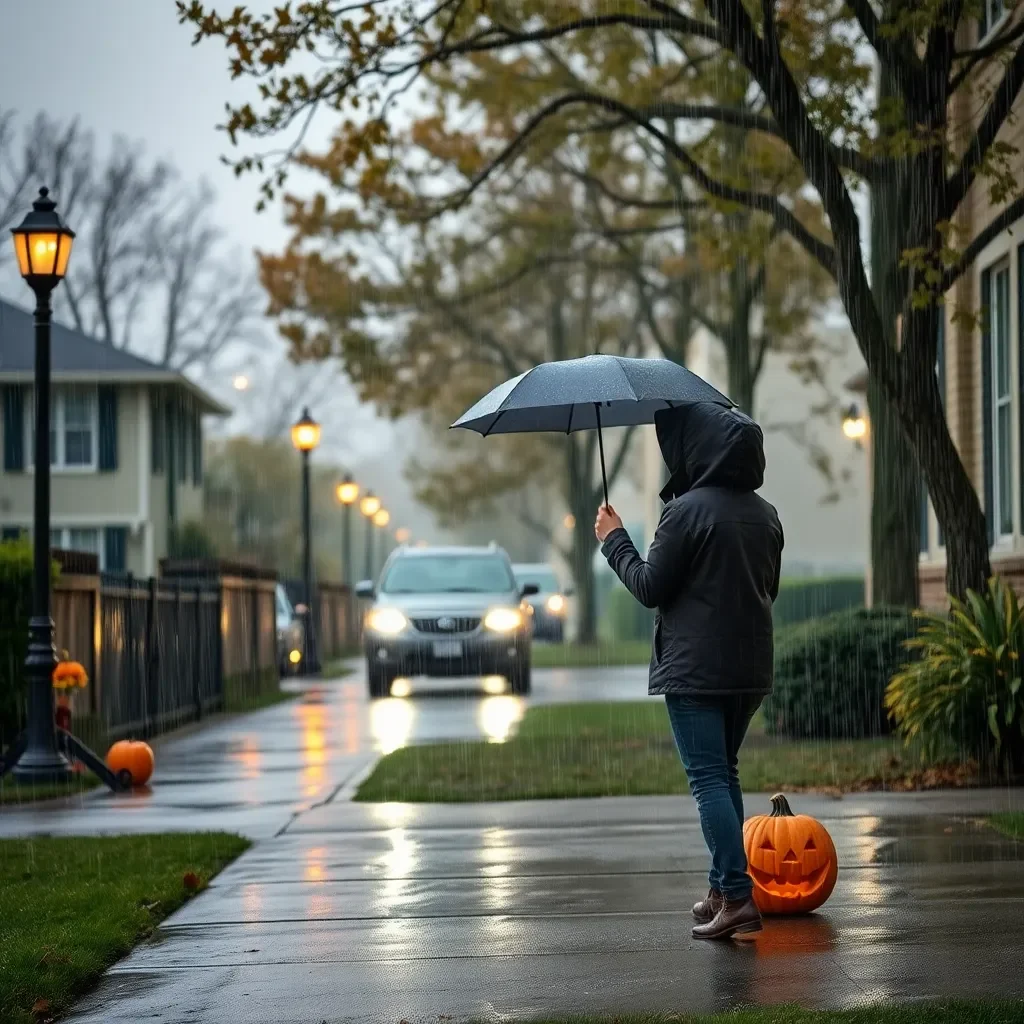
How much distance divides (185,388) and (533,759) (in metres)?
26.6

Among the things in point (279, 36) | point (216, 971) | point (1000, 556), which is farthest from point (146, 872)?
point (1000, 556)

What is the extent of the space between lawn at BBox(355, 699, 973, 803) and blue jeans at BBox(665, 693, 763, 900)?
4.85m

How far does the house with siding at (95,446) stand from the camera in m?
37.5

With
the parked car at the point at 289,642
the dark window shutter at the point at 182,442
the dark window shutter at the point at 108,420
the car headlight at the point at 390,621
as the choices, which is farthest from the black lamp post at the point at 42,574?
the dark window shutter at the point at 182,442

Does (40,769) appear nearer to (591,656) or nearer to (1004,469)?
(1004,469)

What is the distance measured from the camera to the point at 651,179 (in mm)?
36250

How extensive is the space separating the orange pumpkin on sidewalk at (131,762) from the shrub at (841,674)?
205 inches

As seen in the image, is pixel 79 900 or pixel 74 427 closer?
pixel 79 900

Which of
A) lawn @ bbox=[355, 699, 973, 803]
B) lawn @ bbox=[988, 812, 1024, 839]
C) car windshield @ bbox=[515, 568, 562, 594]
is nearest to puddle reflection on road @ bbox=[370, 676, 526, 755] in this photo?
lawn @ bbox=[355, 699, 973, 803]

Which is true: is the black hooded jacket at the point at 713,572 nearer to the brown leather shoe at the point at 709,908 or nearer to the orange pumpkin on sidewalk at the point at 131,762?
the brown leather shoe at the point at 709,908

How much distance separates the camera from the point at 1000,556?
15516 mm

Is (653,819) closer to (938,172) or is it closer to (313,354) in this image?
(938,172)

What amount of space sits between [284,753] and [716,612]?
949 centimetres

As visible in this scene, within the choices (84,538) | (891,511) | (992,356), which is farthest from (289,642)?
(992,356)
